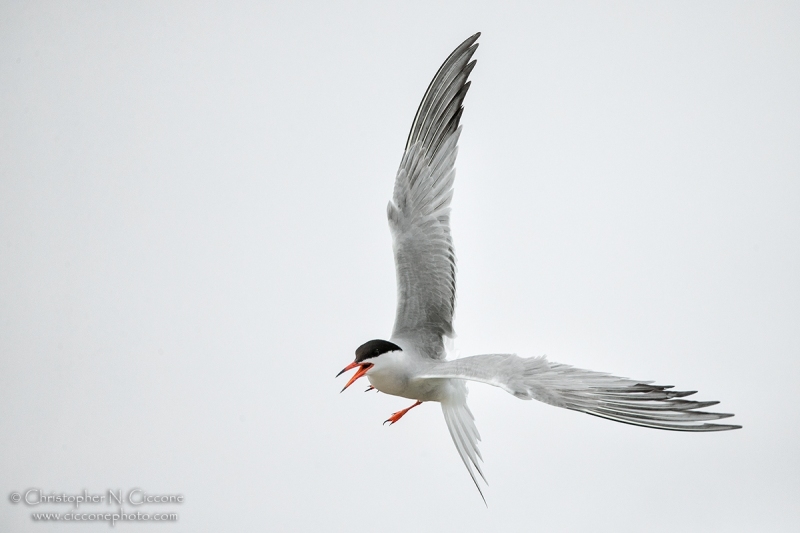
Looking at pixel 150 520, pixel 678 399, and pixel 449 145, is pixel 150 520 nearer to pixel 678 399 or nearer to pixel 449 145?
pixel 449 145

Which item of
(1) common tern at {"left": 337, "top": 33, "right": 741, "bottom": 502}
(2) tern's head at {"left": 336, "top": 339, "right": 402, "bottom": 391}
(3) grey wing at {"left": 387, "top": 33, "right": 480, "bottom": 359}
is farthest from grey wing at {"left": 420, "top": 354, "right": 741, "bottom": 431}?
(3) grey wing at {"left": 387, "top": 33, "right": 480, "bottom": 359}

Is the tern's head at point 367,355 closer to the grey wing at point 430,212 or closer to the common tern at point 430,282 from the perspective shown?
the common tern at point 430,282

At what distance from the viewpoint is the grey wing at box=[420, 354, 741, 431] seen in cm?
346

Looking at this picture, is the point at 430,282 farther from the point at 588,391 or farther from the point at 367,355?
the point at 588,391

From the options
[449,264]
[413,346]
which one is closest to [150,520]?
[413,346]

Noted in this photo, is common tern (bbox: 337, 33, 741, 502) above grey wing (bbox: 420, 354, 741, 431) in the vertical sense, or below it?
above

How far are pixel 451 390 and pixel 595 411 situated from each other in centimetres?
109

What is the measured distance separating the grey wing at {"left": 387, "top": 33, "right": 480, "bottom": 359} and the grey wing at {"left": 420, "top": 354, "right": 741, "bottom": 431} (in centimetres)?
100

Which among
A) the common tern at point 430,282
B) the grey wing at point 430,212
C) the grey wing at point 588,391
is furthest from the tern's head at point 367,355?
the grey wing at point 430,212

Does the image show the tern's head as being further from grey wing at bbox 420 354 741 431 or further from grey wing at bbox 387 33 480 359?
grey wing at bbox 387 33 480 359

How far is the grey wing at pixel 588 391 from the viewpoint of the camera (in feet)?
11.3

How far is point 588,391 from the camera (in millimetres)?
3721

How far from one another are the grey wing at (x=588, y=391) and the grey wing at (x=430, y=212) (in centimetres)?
100

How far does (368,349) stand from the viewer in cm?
441
